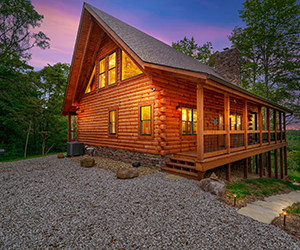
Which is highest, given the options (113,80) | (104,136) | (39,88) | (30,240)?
(39,88)

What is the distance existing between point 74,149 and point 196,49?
22.9 m

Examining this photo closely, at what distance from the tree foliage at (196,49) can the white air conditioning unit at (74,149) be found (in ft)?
68.4

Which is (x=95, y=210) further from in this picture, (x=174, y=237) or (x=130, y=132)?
(x=130, y=132)

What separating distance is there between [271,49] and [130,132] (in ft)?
59.7

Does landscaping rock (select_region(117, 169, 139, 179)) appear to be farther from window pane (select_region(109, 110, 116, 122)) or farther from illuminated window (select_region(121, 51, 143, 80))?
illuminated window (select_region(121, 51, 143, 80))

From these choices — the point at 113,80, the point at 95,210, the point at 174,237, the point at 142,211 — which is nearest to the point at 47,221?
the point at 95,210

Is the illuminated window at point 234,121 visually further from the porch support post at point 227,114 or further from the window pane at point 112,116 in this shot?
the window pane at point 112,116

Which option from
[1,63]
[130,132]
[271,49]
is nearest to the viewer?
[130,132]

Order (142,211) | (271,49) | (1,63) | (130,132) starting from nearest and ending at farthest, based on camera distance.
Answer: (142,211)
(130,132)
(1,63)
(271,49)

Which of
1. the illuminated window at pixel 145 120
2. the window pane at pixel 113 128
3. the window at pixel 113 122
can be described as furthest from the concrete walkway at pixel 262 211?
the window pane at pixel 113 128

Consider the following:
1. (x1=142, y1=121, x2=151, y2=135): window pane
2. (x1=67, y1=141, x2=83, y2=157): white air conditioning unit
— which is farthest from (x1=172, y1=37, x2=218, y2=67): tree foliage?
(x1=67, y1=141, x2=83, y2=157): white air conditioning unit

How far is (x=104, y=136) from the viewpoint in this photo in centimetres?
1044

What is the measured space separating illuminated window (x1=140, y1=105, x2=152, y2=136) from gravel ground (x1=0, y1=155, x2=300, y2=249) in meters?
3.09

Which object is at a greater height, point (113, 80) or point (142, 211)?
point (113, 80)
